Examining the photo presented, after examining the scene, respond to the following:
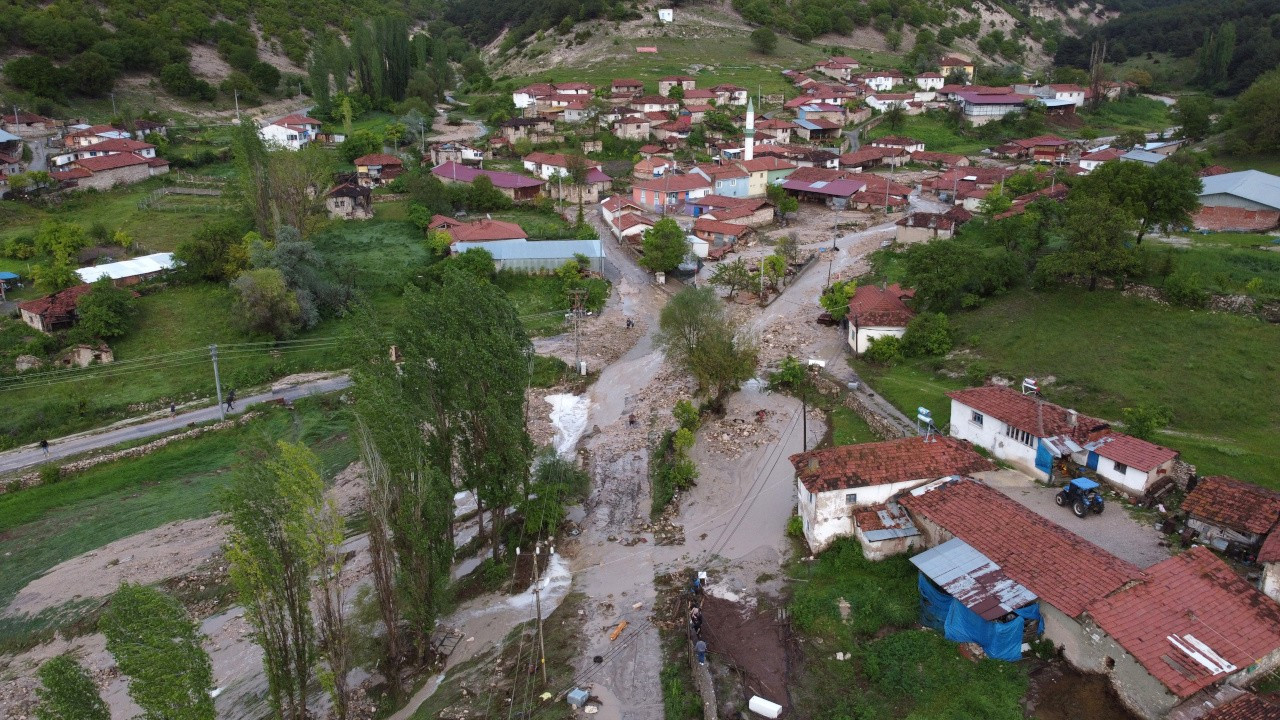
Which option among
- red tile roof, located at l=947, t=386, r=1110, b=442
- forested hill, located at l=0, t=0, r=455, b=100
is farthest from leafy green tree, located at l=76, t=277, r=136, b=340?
forested hill, located at l=0, t=0, r=455, b=100

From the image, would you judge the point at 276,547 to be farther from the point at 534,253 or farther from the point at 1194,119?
the point at 1194,119

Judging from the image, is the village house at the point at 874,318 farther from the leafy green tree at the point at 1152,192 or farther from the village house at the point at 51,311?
the village house at the point at 51,311

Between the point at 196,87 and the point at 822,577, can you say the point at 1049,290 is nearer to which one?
the point at 822,577

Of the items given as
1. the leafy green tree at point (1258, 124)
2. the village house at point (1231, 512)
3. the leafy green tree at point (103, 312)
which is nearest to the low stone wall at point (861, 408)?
the village house at point (1231, 512)

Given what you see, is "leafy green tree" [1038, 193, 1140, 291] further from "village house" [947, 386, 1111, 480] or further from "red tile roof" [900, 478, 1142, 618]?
"red tile roof" [900, 478, 1142, 618]

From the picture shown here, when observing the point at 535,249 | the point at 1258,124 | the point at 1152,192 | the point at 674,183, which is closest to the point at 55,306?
the point at 535,249

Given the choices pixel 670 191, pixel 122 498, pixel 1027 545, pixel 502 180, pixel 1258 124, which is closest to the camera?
pixel 1027 545
